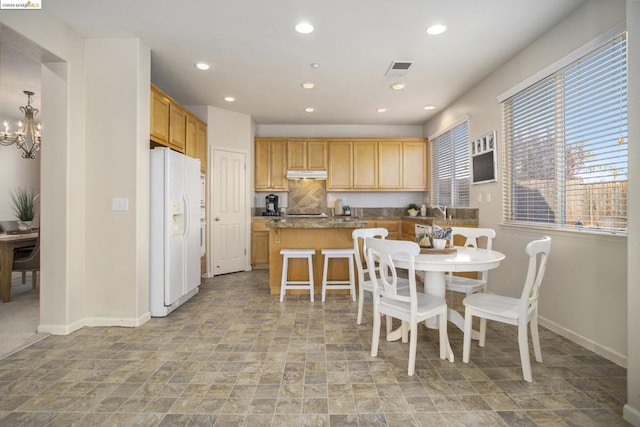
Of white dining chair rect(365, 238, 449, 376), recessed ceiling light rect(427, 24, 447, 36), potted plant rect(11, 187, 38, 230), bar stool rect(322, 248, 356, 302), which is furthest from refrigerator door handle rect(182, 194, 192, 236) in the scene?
potted plant rect(11, 187, 38, 230)

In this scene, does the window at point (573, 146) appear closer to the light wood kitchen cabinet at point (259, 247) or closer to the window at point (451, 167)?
the window at point (451, 167)

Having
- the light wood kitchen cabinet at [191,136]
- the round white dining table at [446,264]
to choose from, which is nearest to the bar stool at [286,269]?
the round white dining table at [446,264]

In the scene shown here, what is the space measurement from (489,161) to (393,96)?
1.68m

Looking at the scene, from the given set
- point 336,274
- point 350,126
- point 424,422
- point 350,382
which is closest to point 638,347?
point 424,422

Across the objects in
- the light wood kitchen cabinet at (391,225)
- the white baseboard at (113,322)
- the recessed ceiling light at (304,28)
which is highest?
the recessed ceiling light at (304,28)

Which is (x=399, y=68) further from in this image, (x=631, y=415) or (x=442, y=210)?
(x=631, y=415)

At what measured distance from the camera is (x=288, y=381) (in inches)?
77.4

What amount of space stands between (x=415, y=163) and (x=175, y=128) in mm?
4247

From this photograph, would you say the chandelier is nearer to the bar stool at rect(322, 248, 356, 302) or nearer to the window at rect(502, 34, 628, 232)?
the bar stool at rect(322, 248, 356, 302)

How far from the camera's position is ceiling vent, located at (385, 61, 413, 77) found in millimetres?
3395

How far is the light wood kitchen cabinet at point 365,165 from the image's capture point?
5.93 m

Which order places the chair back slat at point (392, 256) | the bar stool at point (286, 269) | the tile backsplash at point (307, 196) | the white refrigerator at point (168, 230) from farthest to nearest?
1. the tile backsplash at point (307, 196)
2. the bar stool at point (286, 269)
3. the white refrigerator at point (168, 230)
4. the chair back slat at point (392, 256)

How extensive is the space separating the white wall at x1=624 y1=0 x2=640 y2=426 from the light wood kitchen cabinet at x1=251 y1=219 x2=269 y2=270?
4.74 m

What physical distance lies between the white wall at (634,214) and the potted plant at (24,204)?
26.3 ft
